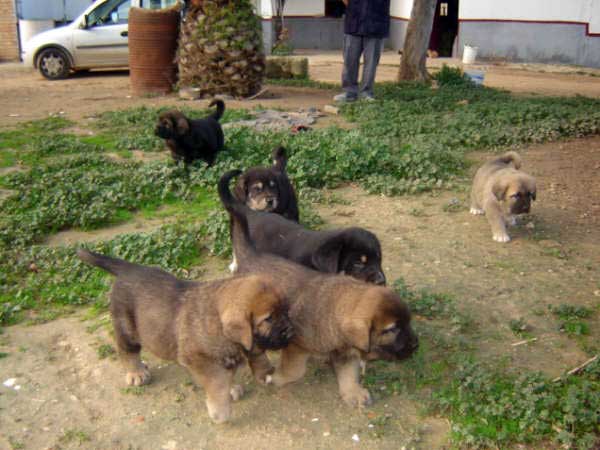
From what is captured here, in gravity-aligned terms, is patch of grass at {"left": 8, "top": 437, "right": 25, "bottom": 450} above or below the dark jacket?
below

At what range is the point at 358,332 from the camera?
389cm

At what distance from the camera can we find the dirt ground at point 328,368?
4.03m

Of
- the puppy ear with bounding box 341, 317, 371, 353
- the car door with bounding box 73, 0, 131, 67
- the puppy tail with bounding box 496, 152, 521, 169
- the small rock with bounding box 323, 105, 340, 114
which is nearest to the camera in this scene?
the puppy ear with bounding box 341, 317, 371, 353

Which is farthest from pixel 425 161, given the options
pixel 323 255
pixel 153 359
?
pixel 153 359

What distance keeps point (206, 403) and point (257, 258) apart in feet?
3.51

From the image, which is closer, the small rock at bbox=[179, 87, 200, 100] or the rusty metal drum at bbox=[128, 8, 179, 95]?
the small rock at bbox=[179, 87, 200, 100]

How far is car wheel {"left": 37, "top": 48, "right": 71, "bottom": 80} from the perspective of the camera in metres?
19.7

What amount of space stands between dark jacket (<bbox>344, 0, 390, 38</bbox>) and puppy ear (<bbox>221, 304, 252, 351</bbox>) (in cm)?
1150

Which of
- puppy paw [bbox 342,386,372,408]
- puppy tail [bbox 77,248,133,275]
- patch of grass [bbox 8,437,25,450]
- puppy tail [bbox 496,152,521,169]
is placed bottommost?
patch of grass [bbox 8,437,25,450]

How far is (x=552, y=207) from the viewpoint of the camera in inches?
309

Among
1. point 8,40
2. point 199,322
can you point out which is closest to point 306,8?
point 8,40

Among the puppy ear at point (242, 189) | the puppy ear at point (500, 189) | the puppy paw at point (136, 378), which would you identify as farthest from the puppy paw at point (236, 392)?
the puppy ear at point (500, 189)

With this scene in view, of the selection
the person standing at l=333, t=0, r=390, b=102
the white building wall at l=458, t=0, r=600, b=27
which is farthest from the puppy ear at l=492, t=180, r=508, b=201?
the white building wall at l=458, t=0, r=600, b=27

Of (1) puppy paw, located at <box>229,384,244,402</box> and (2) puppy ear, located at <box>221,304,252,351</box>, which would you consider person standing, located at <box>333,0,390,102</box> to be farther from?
(2) puppy ear, located at <box>221,304,252,351</box>
